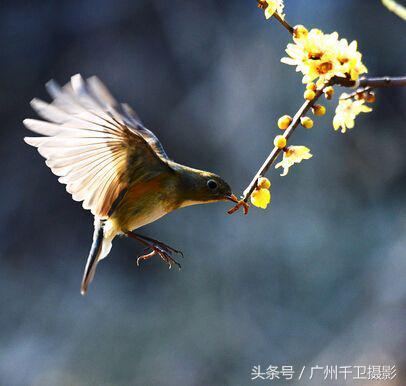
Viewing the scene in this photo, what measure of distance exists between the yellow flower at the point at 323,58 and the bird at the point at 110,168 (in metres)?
0.29

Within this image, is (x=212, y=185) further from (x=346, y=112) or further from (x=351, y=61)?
(x=351, y=61)

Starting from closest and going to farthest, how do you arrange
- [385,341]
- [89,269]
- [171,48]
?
[89,269], [385,341], [171,48]

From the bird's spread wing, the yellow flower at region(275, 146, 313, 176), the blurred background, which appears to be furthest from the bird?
the blurred background

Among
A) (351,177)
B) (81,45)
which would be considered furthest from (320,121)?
(81,45)

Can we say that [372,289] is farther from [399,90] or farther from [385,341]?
[399,90]

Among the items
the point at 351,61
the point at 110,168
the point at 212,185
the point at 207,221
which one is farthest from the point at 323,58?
the point at 207,221

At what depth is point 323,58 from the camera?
101 cm

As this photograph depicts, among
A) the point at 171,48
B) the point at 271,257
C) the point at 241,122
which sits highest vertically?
the point at 171,48

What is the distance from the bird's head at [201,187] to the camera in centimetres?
132

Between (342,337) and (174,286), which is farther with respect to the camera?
(174,286)

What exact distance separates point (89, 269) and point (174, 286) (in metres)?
3.20

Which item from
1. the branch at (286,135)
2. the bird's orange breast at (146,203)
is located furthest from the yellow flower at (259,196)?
the bird's orange breast at (146,203)

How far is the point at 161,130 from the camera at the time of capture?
469cm

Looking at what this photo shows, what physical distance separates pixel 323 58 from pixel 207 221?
143 inches
